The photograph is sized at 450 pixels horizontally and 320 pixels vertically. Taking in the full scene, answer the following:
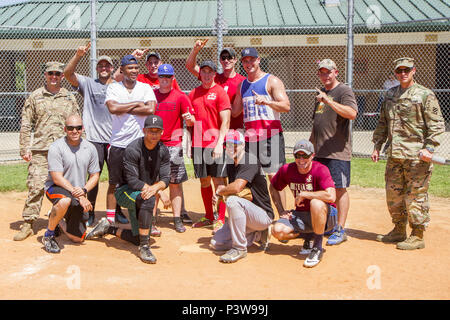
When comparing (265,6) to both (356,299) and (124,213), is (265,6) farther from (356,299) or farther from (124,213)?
(356,299)

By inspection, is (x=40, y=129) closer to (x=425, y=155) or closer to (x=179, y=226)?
(x=179, y=226)

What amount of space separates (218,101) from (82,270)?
2556mm

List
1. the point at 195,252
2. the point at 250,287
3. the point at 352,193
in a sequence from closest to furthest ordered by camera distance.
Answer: the point at 250,287 < the point at 195,252 < the point at 352,193

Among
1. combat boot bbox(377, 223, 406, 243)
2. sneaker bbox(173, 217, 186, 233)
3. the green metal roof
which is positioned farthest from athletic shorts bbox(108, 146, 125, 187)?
the green metal roof

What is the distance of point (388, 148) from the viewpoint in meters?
5.37

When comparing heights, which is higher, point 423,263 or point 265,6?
point 265,6

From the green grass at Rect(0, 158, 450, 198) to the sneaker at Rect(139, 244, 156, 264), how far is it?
418 centimetres

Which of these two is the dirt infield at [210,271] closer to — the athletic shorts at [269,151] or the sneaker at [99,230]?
the sneaker at [99,230]

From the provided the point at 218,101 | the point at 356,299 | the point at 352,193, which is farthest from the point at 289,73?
the point at 356,299

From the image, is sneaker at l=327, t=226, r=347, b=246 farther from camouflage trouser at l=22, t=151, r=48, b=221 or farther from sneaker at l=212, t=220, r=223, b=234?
camouflage trouser at l=22, t=151, r=48, b=221

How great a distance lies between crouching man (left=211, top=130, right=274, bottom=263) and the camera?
4902mm

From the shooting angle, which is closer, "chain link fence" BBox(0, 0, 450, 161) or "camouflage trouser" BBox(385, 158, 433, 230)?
A: "camouflage trouser" BBox(385, 158, 433, 230)

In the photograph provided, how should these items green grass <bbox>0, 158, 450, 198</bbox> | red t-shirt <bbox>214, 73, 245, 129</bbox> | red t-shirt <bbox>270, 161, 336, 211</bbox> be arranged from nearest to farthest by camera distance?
red t-shirt <bbox>270, 161, 336, 211</bbox>
red t-shirt <bbox>214, 73, 245, 129</bbox>
green grass <bbox>0, 158, 450, 198</bbox>

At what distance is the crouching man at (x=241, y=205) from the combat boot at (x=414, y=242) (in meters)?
1.50
